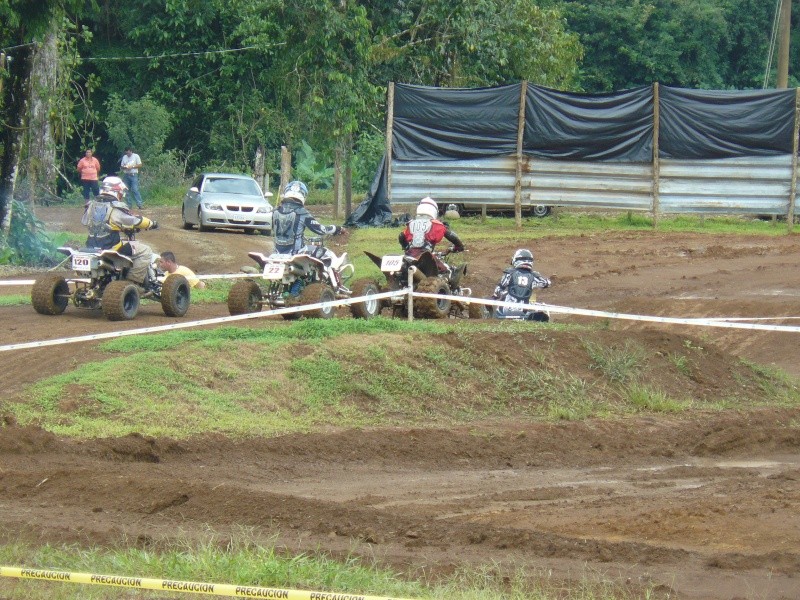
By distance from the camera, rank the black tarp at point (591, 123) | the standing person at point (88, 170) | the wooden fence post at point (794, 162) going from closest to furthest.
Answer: the wooden fence post at point (794, 162), the black tarp at point (591, 123), the standing person at point (88, 170)

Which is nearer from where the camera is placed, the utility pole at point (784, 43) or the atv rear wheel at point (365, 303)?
the atv rear wheel at point (365, 303)

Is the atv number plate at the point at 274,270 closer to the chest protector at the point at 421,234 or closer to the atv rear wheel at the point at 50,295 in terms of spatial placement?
the chest protector at the point at 421,234

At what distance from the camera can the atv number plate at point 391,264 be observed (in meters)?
14.9

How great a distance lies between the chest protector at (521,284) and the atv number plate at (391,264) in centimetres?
149

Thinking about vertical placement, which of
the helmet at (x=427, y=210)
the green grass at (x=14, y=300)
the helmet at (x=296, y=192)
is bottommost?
the green grass at (x=14, y=300)

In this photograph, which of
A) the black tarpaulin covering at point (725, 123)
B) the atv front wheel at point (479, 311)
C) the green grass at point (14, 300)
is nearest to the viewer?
the atv front wheel at point (479, 311)

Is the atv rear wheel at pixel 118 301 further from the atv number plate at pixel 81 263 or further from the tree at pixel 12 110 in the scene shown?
the tree at pixel 12 110

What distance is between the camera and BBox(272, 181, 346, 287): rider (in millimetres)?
14289

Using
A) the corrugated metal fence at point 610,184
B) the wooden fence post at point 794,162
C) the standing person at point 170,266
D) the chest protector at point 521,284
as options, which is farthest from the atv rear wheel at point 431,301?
the wooden fence post at point 794,162

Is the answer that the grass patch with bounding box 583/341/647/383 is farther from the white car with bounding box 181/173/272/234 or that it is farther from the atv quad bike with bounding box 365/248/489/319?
the white car with bounding box 181/173/272/234

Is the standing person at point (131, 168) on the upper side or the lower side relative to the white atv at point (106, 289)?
Answer: upper

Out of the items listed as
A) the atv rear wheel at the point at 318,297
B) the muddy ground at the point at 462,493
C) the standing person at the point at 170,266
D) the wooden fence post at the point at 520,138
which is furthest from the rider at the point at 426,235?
the wooden fence post at the point at 520,138

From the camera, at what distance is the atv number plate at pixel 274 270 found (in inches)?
543

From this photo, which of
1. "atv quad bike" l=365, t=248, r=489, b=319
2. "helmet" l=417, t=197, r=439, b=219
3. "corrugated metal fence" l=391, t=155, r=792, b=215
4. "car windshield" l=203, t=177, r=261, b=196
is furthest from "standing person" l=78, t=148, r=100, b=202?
"atv quad bike" l=365, t=248, r=489, b=319
